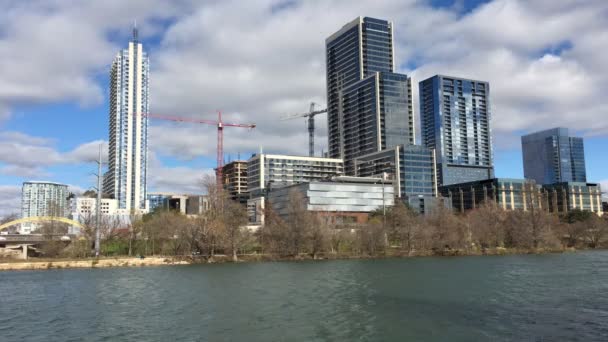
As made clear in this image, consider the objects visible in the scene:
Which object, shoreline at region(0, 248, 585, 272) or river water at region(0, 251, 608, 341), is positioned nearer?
river water at region(0, 251, 608, 341)

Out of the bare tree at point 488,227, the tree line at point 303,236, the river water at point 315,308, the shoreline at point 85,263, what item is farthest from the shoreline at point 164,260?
the river water at point 315,308

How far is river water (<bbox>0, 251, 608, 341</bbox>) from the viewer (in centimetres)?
3481

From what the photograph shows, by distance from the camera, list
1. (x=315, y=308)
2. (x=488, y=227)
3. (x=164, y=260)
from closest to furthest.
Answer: (x=315, y=308)
(x=164, y=260)
(x=488, y=227)

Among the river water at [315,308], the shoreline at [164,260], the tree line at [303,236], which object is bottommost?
the river water at [315,308]

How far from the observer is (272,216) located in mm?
137875

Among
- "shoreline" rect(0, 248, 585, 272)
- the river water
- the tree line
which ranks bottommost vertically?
the river water

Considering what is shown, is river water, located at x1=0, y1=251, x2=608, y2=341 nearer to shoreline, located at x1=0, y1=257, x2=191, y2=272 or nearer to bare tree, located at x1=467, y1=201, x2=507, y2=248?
shoreline, located at x1=0, y1=257, x2=191, y2=272

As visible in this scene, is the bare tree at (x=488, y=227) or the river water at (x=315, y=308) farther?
the bare tree at (x=488, y=227)

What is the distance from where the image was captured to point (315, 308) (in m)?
44.7

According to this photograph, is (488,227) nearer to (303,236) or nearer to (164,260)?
(303,236)

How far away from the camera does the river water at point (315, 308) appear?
114 ft

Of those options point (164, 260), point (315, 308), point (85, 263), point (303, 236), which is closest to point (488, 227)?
point (303, 236)

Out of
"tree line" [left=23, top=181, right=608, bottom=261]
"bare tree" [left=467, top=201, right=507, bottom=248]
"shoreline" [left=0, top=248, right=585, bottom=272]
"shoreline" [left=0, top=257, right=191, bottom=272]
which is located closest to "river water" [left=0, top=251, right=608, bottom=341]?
"shoreline" [left=0, top=257, right=191, bottom=272]

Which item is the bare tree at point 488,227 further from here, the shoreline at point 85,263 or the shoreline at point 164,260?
the shoreline at point 85,263
